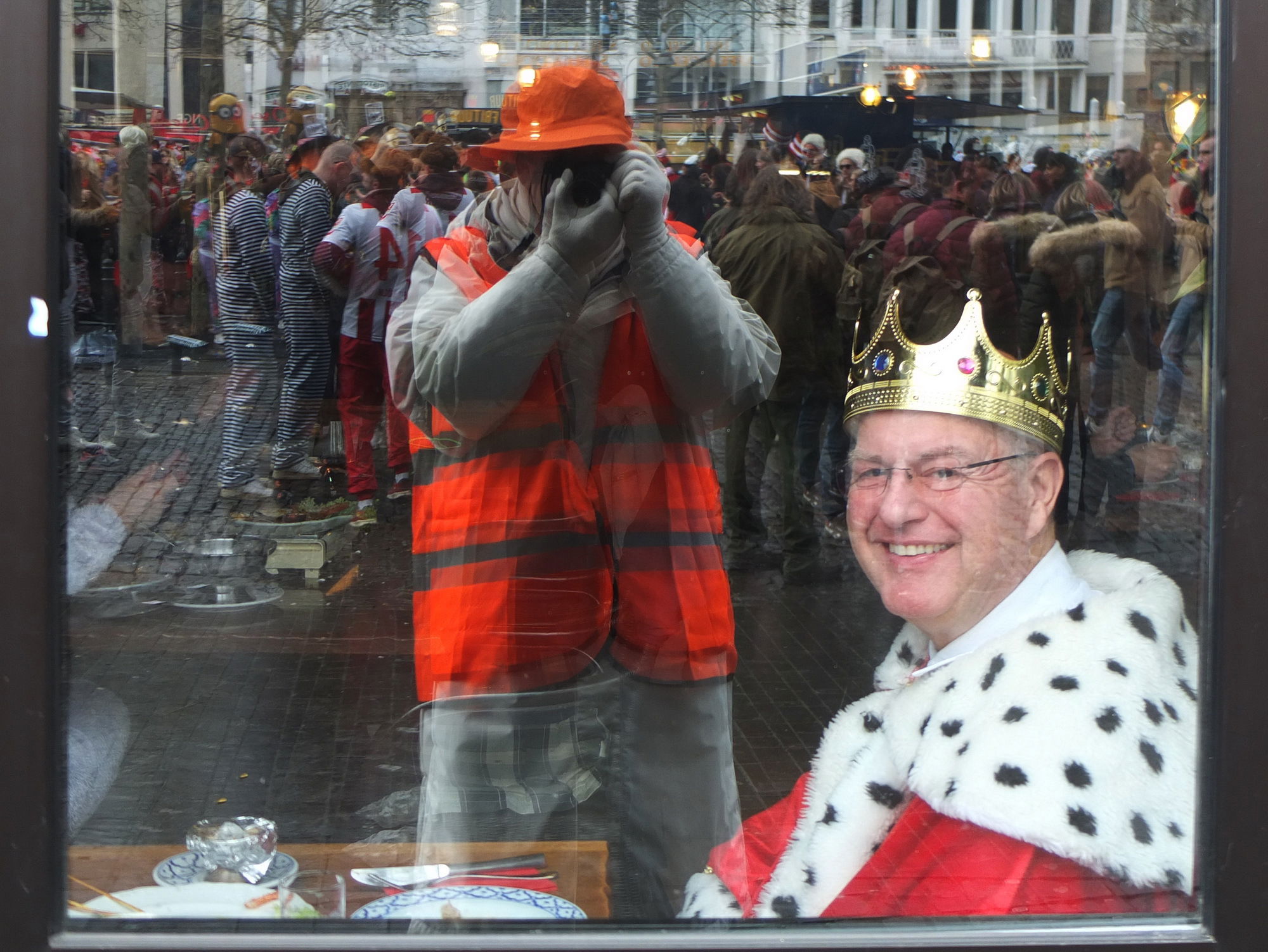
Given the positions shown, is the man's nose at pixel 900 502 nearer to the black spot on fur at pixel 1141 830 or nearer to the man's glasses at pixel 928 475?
the man's glasses at pixel 928 475

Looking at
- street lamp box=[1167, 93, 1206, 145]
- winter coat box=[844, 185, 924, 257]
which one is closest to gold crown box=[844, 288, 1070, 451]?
winter coat box=[844, 185, 924, 257]

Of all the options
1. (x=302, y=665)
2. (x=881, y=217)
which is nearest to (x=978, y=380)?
(x=881, y=217)

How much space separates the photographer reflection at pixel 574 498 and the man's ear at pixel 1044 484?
14.3 inches

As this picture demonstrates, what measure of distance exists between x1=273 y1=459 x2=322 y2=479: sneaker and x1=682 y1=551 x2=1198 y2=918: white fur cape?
707mm

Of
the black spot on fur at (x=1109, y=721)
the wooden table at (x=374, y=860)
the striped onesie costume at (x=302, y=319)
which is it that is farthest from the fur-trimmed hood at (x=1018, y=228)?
the wooden table at (x=374, y=860)

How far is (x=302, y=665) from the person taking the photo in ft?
5.76

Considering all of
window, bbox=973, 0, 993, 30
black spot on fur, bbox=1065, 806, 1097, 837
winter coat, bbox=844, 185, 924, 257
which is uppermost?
window, bbox=973, 0, 993, 30

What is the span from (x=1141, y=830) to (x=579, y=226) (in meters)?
0.89

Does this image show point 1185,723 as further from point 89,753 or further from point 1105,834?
point 89,753

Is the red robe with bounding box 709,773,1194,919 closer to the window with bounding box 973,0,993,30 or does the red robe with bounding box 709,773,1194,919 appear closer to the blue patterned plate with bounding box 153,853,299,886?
the blue patterned plate with bounding box 153,853,299,886

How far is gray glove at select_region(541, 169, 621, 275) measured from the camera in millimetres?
1450

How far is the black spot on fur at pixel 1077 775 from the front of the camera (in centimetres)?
135

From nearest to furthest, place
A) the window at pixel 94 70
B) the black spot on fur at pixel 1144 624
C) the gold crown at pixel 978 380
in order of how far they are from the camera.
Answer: the window at pixel 94 70 < the black spot on fur at pixel 1144 624 < the gold crown at pixel 978 380

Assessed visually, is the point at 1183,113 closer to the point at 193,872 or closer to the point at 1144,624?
the point at 1144,624
